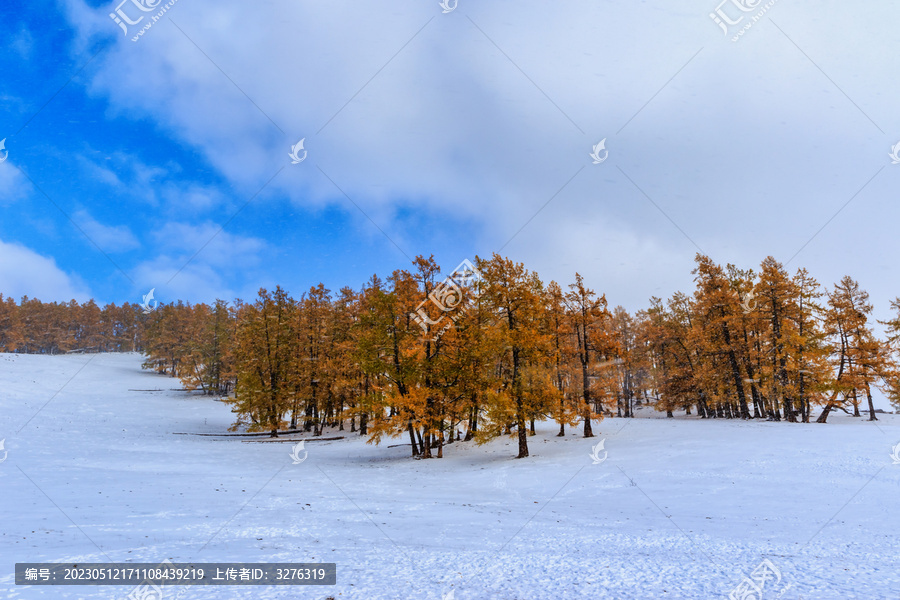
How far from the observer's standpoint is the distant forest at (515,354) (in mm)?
24516

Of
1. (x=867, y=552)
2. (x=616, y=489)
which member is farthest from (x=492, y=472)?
(x=867, y=552)

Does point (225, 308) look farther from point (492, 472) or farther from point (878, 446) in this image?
point (878, 446)

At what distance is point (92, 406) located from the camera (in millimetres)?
42969

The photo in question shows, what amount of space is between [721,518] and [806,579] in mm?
4525

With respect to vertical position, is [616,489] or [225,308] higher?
[225,308]
